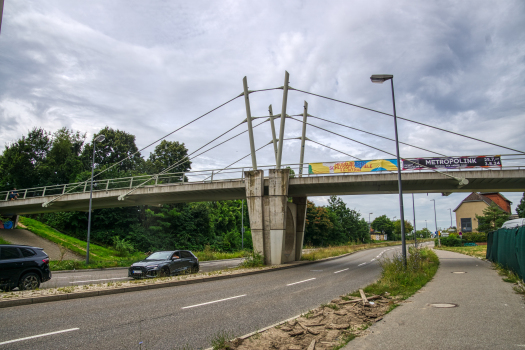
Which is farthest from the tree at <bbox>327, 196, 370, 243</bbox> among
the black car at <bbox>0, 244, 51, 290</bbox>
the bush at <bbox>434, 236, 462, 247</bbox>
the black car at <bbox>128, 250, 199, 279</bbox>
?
the black car at <bbox>0, 244, 51, 290</bbox>

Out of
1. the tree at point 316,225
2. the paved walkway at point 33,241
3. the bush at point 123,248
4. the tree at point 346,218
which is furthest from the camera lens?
the tree at point 346,218

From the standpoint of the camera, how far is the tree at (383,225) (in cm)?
11906

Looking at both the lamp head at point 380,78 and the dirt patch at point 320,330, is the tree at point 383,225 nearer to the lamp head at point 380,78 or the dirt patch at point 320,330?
the lamp head at point 380,78

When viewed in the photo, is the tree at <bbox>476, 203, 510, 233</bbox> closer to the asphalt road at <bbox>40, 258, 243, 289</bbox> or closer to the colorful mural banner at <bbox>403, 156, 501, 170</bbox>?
the colorful mural banner at <bbox>403, 156, 501, 170</bbox>

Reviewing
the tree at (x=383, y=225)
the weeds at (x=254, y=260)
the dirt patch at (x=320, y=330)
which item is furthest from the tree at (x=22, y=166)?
the tree at (x=383, y=225)

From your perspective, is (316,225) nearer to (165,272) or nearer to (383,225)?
(165,272)

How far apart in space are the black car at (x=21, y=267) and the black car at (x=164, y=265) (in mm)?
3515

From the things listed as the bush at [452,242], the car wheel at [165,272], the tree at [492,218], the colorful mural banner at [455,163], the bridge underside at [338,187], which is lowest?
the bush at [452,242]

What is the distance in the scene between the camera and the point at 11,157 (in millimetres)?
50594

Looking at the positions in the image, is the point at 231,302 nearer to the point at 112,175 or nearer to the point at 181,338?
the point at 181,338

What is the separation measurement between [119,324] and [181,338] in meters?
1.78

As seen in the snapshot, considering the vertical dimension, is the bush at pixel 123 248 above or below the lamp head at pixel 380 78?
below

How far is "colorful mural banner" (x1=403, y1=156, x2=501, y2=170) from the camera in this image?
2198cm

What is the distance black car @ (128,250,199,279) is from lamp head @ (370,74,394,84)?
12.2 meters
